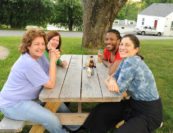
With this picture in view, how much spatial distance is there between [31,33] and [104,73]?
1.33 metres

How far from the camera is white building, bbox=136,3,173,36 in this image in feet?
169

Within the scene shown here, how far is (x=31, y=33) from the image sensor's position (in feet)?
12.6

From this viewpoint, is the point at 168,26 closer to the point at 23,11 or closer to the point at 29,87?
the point at 23,11

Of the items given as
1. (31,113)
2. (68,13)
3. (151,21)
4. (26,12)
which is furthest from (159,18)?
(31,113)

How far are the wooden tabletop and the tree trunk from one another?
17.2 ft

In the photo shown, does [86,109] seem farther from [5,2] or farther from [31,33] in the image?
[5,2]

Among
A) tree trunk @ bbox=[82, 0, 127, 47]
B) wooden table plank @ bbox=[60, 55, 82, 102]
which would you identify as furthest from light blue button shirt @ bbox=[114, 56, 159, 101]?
tree trunk @ bbox=[82, 0, 127, 47]

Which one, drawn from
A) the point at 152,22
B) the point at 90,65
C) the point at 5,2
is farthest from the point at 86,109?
the point at 152,22

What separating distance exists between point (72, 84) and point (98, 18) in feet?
21.3

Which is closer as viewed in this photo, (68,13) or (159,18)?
(68,13)

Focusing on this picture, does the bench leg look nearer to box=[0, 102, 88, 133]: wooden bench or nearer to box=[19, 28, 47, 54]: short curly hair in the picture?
box=[0, 102, 88, 133]: wooden bench

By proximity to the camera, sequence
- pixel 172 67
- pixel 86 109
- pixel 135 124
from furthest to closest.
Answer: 1. pixel 172 67
2. pixel 86 109
3. pixel 135 124

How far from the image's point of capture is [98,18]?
10.3 meters

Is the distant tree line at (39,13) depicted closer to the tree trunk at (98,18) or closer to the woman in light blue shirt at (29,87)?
the tree trunk at (98,18)
